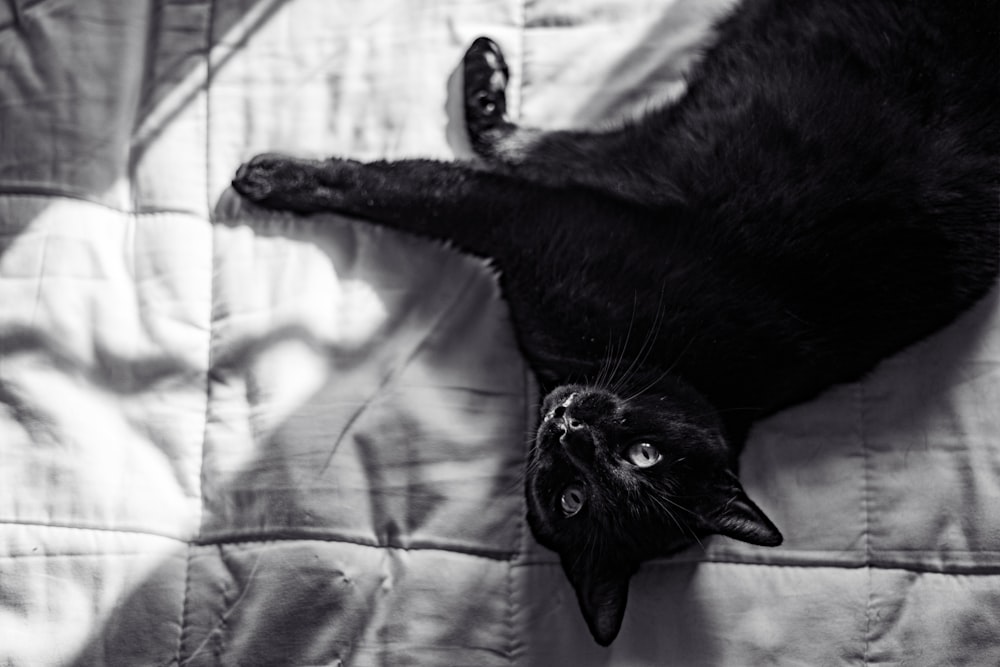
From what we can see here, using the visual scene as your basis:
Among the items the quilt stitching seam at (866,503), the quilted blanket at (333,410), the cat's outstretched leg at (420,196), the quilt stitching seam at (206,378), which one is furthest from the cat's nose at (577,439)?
the quilt stitching seam at (206,378)

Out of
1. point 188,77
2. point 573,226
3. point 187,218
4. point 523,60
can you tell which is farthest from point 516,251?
point 188,77

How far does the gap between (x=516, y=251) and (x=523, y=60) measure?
1.17ft

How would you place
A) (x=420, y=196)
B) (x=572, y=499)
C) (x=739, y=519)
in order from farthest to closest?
1. (x=420, y=196)
2. (x=572, y=499)
3. (x=739, y=519)

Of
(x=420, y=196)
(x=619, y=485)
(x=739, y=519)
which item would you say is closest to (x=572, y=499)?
(x=619, y=485)

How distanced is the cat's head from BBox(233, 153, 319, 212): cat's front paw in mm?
535

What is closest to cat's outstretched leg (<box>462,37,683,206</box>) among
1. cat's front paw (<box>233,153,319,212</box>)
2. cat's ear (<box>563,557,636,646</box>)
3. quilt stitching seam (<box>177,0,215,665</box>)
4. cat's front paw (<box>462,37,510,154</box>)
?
cat's front paw (<box>462,37,510,154</box>)

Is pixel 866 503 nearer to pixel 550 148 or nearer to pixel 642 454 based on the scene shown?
pixel 642 454

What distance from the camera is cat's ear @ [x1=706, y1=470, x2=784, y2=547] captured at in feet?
3.80

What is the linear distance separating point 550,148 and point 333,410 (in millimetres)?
544

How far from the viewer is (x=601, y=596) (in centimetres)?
121

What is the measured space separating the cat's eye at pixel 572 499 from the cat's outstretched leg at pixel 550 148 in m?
0.44

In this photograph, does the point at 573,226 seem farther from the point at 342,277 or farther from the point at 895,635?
the point at 895,635

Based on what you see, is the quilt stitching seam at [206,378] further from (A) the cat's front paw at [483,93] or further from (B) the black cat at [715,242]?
(A) the cat's front paw at [483,93]

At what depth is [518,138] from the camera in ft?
4.77
